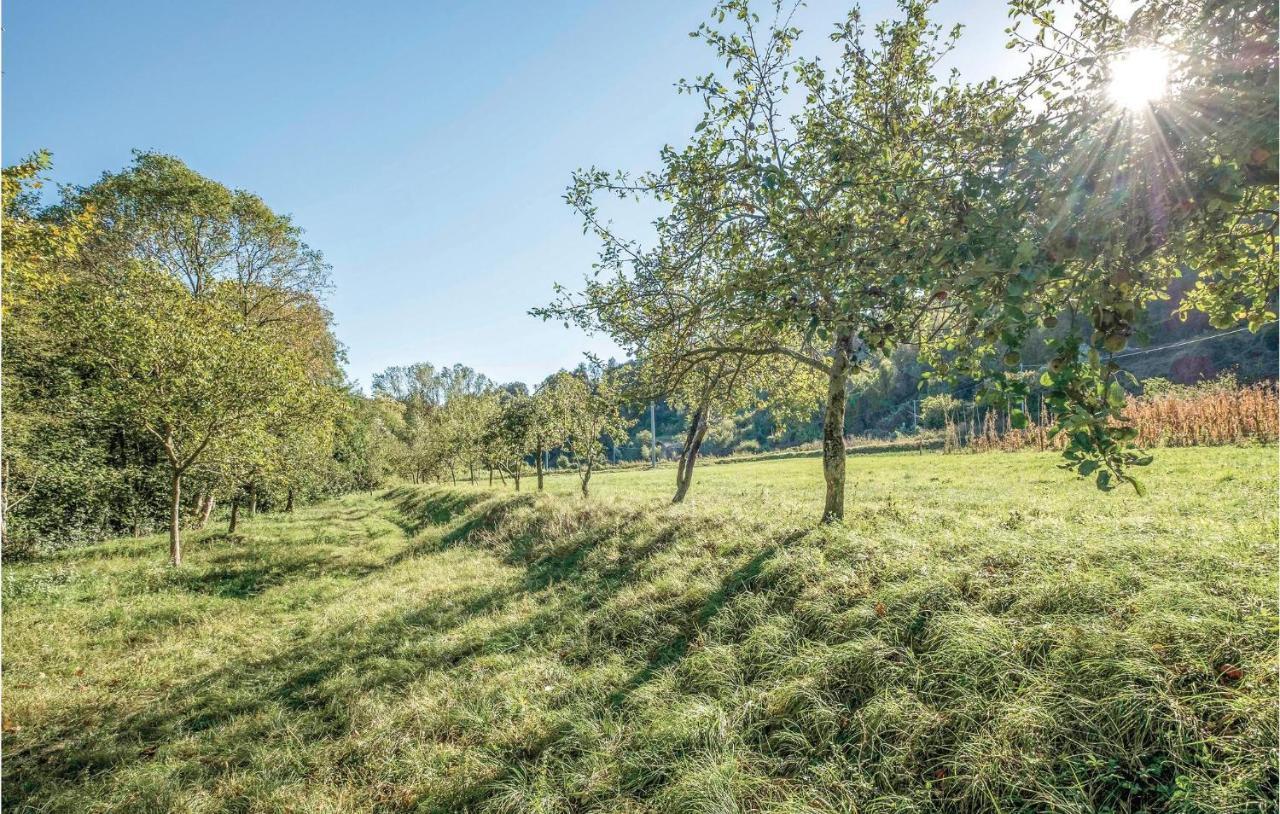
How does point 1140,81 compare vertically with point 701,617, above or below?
above

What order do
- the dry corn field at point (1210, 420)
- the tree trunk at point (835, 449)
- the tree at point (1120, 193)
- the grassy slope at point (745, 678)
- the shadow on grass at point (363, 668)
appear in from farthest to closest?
the dry corn field at point (1210, 420), the tree trunk at point (835, 449), the shadow on grass at point (363, 668), the grassy slope at point (745, 678), the tree at point (1120, 193)

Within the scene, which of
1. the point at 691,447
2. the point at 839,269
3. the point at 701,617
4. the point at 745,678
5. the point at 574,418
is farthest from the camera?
the point at 574,418

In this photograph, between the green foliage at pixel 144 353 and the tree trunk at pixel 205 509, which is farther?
the tree trunk at pixel 205 509

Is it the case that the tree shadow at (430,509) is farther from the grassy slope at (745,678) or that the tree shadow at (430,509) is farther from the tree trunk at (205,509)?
the grassy slope at (745,678)

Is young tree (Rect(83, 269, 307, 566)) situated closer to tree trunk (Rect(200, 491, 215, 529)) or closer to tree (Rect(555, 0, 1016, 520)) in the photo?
tree trunk (Rect(200, 491, 215, 529))

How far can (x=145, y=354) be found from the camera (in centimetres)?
1262

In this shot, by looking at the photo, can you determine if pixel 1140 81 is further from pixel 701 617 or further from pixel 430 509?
pixel 430 509

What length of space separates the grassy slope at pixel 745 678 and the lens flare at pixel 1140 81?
11.9ft

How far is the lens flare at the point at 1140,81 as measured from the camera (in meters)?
2.41

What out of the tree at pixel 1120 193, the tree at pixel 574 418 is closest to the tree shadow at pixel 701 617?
the tree at pixel 1120 193

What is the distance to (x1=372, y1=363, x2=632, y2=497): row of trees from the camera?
41.7ft

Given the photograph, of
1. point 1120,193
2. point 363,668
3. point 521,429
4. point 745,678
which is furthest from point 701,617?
point 521,429

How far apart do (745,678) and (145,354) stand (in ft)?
53.1

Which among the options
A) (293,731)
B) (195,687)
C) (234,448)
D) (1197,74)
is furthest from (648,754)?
(234,448)
